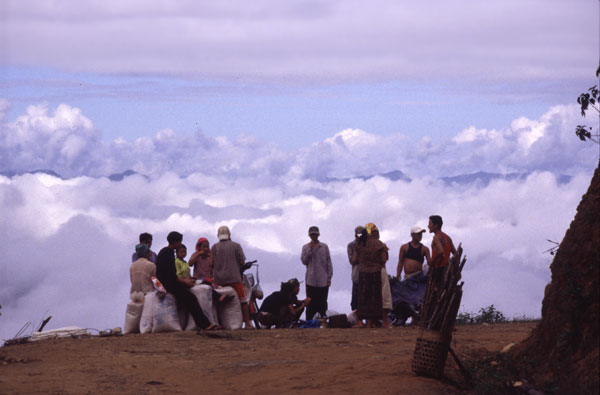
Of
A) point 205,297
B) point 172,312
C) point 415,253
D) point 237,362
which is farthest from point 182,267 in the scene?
point 415,253

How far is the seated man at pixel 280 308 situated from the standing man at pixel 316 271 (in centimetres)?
37

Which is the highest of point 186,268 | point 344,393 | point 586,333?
point 186,268

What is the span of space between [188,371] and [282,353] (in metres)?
1.83

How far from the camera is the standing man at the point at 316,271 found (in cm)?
1819

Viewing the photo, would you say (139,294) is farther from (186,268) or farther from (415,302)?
(415,302)

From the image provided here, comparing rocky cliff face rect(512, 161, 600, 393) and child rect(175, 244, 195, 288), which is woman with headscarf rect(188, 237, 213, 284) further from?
rocky cliff face rect(512, 161, 600, 393)

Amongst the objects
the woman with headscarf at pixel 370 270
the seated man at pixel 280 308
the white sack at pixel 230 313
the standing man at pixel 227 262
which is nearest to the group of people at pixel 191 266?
the standing man at pixel 227 262

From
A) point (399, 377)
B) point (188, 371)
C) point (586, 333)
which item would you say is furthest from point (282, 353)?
point (586, 333)

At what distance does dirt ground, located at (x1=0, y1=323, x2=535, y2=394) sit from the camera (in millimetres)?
11180

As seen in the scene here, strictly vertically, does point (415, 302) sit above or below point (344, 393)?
above

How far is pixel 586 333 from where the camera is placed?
9.76 metres

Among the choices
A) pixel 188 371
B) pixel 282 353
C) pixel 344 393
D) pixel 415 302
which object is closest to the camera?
pixel 344 393

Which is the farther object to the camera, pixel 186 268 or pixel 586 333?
pixel 186 268

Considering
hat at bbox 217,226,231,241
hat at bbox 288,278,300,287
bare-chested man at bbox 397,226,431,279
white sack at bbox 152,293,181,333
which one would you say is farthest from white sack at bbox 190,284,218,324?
bare-chested man at bbox 397,226,431,279
